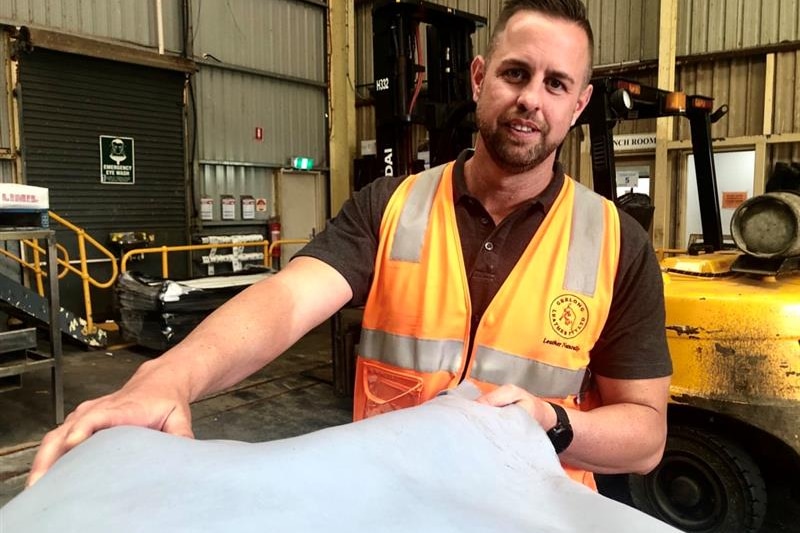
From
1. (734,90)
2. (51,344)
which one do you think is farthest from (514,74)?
(734,90)

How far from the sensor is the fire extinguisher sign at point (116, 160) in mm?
8750

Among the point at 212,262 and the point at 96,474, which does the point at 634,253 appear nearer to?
the point at 96,474

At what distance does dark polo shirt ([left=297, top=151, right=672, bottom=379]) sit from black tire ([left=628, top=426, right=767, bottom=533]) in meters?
2.03

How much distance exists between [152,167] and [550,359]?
893 cm

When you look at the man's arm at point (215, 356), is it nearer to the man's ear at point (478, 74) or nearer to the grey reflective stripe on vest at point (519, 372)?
the grey reflective stripe on vest at point (519, 372)

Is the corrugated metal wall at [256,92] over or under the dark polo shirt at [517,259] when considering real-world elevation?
over

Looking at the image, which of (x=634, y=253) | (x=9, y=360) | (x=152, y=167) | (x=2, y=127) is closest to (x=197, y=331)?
(x=634, y=253)

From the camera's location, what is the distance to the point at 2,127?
25.6ft

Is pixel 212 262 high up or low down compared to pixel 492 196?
down

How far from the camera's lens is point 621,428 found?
1.45 m

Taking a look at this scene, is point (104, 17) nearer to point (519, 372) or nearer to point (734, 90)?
point (734, 90)

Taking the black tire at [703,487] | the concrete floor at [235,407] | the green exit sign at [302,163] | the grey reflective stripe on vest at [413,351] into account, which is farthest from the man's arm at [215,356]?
the green exit sign at [302,163]

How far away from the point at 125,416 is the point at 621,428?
1040 millimetres

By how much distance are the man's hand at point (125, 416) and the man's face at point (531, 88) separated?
3.03 feet
